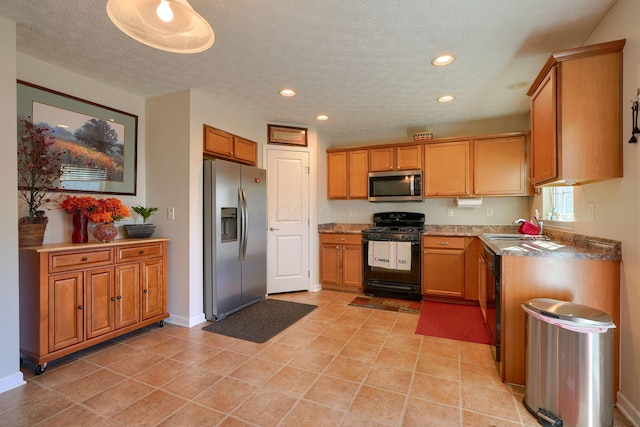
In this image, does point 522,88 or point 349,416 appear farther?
point 522,88

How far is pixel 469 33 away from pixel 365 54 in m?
0.74

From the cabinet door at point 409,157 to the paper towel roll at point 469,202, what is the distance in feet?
2.37

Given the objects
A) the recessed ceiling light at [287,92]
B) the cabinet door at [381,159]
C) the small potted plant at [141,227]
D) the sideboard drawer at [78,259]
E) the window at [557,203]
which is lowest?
the sideboard drawer at [78,259]

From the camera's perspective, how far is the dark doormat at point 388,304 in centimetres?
346

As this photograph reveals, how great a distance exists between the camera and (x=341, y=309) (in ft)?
11.4

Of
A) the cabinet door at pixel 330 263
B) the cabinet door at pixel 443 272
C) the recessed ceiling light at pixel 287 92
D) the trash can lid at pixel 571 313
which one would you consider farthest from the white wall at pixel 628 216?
the cabinet door at pixel 330 263

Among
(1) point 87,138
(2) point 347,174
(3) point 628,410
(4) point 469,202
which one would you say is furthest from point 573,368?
(1) point 87,138

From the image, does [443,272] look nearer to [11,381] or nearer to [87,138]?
[11,381]

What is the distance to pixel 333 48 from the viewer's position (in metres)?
2.22

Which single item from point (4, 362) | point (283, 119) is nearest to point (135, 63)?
point (283, 119)

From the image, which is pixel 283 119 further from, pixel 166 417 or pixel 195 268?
pixel 166 417

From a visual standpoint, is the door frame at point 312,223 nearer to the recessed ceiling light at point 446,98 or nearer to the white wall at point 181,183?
the white wall at point 181,183

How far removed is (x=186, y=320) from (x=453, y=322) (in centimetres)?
277

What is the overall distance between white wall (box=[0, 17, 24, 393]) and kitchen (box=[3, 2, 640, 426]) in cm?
6
